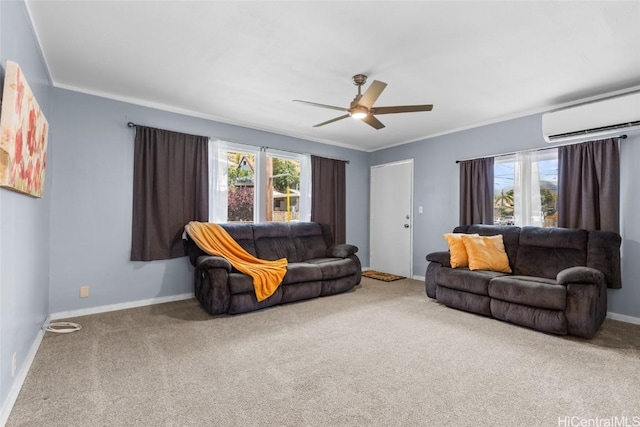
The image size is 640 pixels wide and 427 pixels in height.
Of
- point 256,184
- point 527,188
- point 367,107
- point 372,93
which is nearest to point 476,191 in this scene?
point 527,188

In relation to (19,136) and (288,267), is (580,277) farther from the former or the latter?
(19,136)

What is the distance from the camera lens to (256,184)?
5.00 meters

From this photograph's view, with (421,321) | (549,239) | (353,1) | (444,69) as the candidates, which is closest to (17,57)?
(353,1)

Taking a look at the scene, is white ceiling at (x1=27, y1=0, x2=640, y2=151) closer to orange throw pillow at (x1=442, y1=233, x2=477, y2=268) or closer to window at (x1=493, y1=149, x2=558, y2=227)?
window at (x1=493, y1=149, x2=558, y2=227)

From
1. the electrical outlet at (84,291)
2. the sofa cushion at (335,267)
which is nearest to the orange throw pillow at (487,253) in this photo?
the sofa cushion at (335,267)

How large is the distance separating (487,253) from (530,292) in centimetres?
83

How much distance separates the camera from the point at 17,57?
6.45 ft

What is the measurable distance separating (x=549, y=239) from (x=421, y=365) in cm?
250

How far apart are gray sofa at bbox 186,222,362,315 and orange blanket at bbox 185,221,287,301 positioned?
0.26 feet

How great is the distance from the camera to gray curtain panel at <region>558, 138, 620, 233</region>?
3.48 m

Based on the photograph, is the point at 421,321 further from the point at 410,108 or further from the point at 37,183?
the point at 37,183

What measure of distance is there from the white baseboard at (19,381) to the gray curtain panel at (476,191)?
513cm

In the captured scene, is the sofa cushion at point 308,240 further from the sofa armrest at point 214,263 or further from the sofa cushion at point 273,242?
the sofa armrest at point 214,263

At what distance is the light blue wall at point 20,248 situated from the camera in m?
1.73
